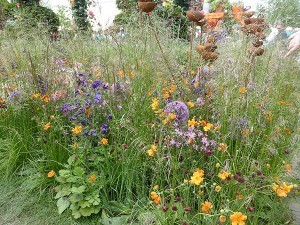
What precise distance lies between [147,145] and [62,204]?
711mm

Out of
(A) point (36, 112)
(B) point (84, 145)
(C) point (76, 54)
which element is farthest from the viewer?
(C) point (76, 54)

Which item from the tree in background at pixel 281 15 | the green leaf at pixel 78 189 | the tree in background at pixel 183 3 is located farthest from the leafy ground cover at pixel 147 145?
the tree in background at pixel 183 3

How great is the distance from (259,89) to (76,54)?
7.21 feet

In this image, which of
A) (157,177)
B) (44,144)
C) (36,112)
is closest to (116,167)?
(157,177)

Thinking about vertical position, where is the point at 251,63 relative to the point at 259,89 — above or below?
above

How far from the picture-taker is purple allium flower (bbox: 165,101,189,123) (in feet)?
5.65

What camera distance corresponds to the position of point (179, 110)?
1741 mm

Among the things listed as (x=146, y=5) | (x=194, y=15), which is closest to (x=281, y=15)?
(x=194, y=15)

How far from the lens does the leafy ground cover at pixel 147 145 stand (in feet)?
5.30

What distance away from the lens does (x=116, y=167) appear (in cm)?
196

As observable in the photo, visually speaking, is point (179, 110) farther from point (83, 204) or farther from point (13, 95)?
point (13, 95)

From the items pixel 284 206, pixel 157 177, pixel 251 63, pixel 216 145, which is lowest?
pixel 284 206

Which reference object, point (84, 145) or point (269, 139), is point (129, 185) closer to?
point (84, 145)

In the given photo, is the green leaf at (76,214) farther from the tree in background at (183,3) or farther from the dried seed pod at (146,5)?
the tree in background at (183,3)
